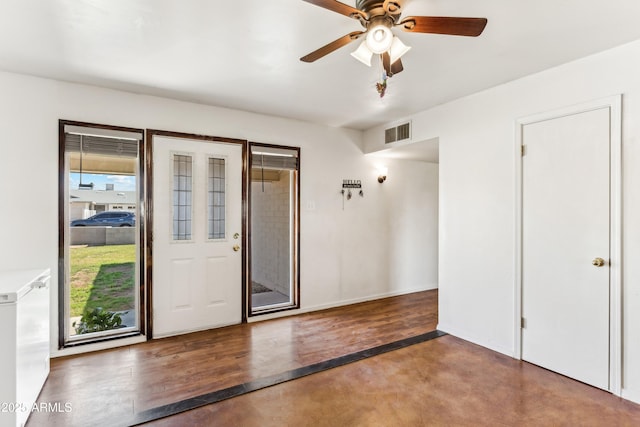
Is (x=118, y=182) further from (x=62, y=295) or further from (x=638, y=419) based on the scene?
(x=638, y=419)

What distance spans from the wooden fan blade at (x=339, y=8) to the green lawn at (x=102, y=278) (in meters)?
3.02

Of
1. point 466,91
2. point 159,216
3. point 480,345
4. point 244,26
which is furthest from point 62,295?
point 466,91

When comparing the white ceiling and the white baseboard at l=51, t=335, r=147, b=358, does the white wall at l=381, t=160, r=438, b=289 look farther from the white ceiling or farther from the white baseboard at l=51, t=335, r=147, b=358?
the white baseboard at l=51, t=335, r=147, b=358

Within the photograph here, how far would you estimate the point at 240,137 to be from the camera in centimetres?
381

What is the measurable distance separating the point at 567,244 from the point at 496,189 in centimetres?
75

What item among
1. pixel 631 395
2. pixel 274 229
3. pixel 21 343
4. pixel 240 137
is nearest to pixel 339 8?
pixel 240 137

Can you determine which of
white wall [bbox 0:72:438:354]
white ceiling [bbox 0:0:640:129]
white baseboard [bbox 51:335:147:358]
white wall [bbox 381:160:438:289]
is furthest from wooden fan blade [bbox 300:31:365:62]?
white wall [bbox 381:160:438:289]

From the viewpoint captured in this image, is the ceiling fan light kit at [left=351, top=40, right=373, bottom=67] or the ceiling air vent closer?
the ceiling fan light kit at [left=351, top=40, right=373, bottom=67]

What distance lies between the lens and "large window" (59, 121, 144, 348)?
2957mm

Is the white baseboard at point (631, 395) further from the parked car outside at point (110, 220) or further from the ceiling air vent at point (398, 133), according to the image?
the parked car outside at point (110, 220)

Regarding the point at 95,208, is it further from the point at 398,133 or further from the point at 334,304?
the point at 398,133

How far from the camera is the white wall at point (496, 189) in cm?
228

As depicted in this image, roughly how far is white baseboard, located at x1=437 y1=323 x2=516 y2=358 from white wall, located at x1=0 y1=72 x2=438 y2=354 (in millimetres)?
1410

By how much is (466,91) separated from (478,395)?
2.70 meters
